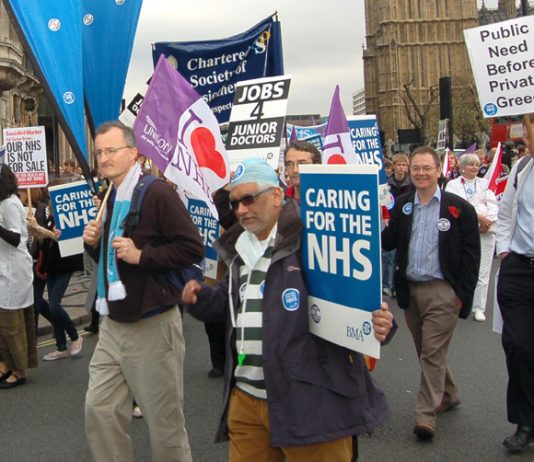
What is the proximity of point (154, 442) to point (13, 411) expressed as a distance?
8.72ft

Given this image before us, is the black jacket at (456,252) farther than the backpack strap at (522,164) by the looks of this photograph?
Yes

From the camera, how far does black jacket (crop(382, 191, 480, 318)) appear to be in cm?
482

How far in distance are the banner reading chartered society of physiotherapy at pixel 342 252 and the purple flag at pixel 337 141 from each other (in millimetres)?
3822

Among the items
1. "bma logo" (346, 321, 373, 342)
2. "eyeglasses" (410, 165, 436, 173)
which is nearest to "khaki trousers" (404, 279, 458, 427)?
"eyeglasses" (410, 165, 436, 173)

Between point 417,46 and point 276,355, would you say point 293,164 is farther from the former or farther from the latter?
point 417,46

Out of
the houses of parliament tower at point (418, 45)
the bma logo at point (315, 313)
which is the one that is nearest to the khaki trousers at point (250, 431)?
the bma logo at point (315, 313)

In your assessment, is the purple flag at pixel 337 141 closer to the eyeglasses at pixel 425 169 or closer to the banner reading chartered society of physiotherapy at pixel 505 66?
the eyeglasses at pixel 425 169

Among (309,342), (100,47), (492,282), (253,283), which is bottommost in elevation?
(492,282)

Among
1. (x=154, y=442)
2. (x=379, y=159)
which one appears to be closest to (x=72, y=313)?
(x=379, y=159)

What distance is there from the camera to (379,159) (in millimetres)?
7773

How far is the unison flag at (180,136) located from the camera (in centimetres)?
485

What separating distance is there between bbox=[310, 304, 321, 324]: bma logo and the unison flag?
2.33 metres

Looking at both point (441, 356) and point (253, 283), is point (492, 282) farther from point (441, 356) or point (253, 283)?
point (253, 283)

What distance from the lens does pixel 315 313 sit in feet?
9.06
